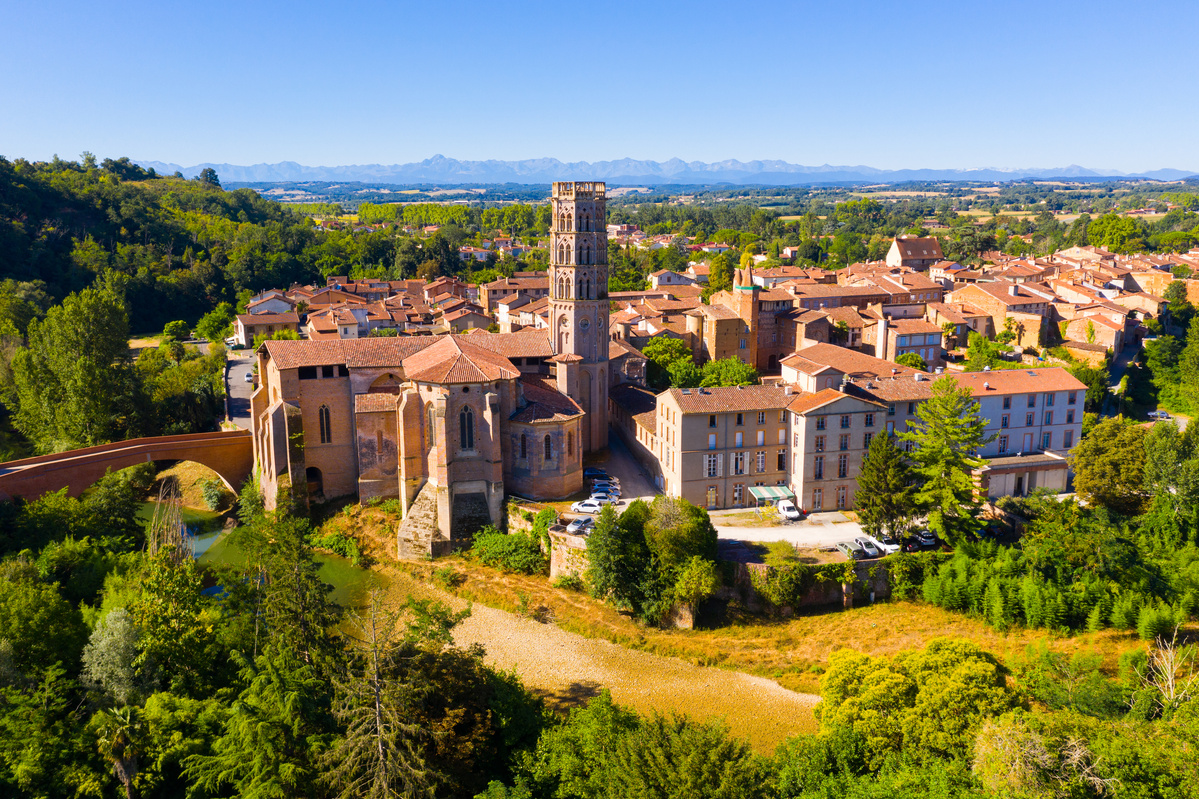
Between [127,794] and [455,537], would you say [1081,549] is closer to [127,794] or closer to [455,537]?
[455,537]

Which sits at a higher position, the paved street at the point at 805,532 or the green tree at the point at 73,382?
the green tree at the point at 73,382

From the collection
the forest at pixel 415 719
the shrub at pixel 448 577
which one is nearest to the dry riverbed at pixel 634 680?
the forest at pixel 415 719

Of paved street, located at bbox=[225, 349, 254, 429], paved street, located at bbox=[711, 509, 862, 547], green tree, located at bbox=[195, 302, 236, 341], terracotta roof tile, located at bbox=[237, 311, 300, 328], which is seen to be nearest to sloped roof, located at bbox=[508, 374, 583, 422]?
paved street, located at bbox=[711, 509, 862, 547]

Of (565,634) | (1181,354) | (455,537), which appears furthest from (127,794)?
(1181,354)

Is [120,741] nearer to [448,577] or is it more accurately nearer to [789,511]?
[448,577]

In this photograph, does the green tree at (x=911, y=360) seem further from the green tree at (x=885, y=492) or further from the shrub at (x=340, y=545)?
the shrub at (x=340, y=545)

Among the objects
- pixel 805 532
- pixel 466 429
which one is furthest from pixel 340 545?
pixel 805 532

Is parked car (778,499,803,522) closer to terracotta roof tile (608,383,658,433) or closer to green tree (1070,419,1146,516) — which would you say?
terracotta roof tile (608,383,658,433)
